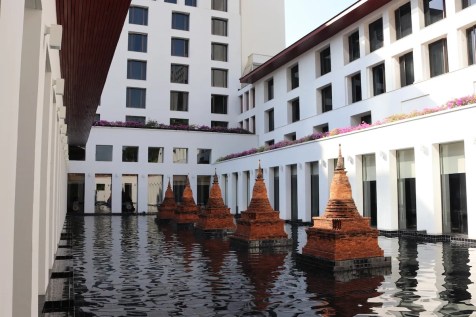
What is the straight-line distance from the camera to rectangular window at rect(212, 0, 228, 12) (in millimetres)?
46000

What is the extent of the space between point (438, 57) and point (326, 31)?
810cm

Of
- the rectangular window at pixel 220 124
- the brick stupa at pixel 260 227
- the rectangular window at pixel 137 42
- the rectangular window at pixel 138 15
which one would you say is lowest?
the brick stupa at pixel 260 227

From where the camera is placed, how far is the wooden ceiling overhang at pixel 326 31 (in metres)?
24.4

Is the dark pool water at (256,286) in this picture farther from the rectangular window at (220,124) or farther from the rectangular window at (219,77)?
the rectangular window at (219,77)

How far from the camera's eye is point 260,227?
14.4 meters

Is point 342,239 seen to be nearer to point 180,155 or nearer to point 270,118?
point 270,118

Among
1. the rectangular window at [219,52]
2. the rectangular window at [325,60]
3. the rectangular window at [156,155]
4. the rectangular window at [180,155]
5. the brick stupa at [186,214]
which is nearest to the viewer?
the brick stupa at [186,214]

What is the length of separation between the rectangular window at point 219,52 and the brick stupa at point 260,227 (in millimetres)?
32009

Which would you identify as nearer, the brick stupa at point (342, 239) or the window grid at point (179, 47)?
the brick stupa at point (342, 239)

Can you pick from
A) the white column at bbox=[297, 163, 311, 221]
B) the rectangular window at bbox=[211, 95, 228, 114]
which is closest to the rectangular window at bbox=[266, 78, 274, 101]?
the rectangular window at bbox=[211, 95, 228, 114]

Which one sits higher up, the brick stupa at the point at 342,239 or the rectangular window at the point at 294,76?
the rectangular window at the point at 294,76

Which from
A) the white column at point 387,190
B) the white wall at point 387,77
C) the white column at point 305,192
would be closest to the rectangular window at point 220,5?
the white wall at point 387,77

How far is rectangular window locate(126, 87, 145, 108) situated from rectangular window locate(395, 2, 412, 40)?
25.1m

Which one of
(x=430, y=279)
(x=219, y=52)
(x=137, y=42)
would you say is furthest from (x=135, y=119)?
(x=430, y=279)
